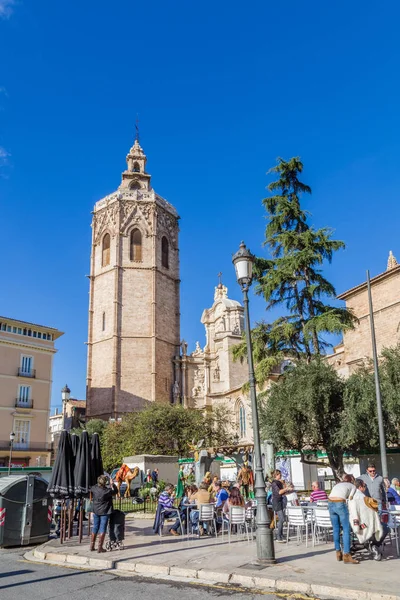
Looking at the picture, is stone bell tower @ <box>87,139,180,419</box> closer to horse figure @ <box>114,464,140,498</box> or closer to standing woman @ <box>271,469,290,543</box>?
horse figure @ <box>114,464,140,498</box>

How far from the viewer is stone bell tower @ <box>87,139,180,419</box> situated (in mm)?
51094

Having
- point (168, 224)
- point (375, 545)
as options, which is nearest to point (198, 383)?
point (168, 224)

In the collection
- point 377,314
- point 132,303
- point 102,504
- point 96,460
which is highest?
point 132,303

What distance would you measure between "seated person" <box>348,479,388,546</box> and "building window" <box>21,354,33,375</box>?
36.4 m

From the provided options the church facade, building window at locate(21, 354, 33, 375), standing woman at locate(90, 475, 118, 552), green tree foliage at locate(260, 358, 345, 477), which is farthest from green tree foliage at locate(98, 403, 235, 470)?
standing woman at locate(90, 475, 118, 552)

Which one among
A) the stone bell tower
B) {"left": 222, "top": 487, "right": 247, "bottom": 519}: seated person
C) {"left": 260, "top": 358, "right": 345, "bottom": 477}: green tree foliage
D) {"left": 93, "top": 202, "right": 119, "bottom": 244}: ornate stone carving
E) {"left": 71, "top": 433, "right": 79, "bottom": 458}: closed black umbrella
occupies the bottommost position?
{"left": 222, "top": 487, "right": 247, "bottom": 519}: seated person

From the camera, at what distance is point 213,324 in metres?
58.8

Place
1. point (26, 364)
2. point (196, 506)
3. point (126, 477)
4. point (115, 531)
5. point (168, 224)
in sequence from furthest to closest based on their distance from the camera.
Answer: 1. point (168, 224)
2. point (26, 364)
3. point (126, 477)
4. point (196, 506)
5. point (115, 531)

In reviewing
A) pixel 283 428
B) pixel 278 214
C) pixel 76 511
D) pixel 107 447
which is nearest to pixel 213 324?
pixel 107 447

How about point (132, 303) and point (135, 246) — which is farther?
point (135, 246)

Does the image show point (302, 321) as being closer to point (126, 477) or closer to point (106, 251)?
point (126, 477)

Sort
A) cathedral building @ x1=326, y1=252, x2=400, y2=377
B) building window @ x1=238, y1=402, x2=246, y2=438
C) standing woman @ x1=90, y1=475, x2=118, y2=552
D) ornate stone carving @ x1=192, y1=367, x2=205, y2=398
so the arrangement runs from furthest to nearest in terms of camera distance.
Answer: ornate stone carving @ x1=192, y1=367, x2=205, y2=398
building window @ x1=238, y1=402, x2=246, y2=438
cathedral building @ x1=326, y1=252, x2=400, y2=377
standing woman @ x1=90, y1=475, x2=118, y2=552

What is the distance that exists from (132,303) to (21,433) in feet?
60.8

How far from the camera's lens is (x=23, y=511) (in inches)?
459
